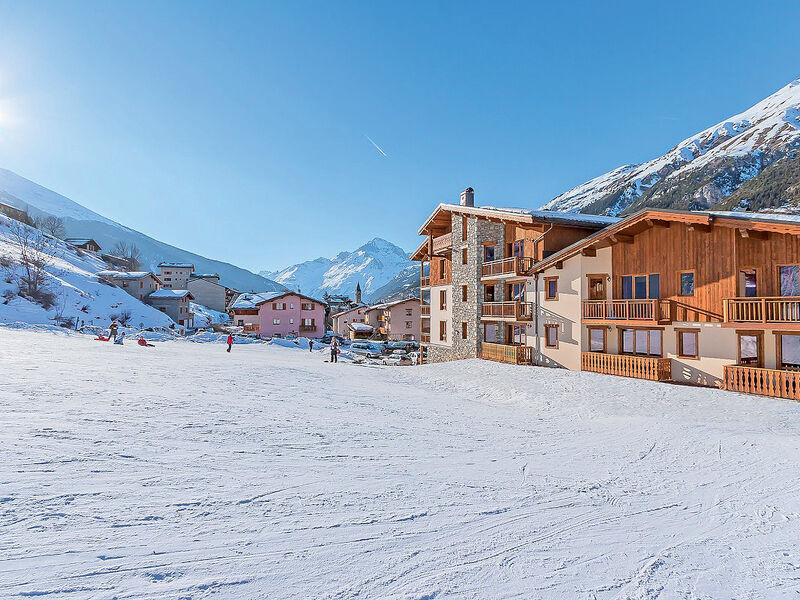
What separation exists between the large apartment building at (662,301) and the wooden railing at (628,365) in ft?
0.16

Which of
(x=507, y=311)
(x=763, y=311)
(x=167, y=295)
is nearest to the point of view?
(x=763, y=311)

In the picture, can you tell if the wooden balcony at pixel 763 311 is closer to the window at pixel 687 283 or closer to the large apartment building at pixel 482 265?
the window at pixel 687 283

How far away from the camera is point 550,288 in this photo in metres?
23.6

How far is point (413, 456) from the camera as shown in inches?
311

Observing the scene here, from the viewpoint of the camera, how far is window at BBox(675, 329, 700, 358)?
1758cm

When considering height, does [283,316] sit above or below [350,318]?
below

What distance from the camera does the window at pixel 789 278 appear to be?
50.1 feet

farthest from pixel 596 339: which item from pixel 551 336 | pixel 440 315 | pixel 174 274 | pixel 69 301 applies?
pixel 174 274

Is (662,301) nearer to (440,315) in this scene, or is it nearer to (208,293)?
(440,315)

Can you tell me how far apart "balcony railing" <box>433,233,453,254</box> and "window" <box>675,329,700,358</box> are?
17.9 m

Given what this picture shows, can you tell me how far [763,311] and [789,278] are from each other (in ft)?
9.85

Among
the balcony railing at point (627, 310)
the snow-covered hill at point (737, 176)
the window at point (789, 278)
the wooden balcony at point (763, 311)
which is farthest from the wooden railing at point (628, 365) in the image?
the snow-covered hill at point (737, 176)

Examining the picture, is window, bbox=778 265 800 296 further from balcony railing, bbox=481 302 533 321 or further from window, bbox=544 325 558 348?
balcony railing, bbox=481 302 533 321

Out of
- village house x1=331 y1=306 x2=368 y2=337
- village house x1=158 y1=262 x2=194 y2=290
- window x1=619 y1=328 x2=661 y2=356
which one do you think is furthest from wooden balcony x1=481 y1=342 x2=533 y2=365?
village house x1=158 y1=262 x2=194 y2=290
